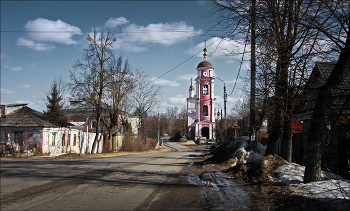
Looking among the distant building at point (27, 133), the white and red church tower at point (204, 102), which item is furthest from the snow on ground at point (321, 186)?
the white and red church tower at point (204, 102)

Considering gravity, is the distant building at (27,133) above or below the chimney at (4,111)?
below

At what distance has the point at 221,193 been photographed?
8.08 metres

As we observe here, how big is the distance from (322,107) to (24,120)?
25.6 meters

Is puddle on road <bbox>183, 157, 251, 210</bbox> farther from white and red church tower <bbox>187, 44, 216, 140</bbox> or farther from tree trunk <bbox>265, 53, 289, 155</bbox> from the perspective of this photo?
white and red church tower <bbox>187, 44, 216, 140</bbox>

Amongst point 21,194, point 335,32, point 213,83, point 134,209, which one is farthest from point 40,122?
point 213,83

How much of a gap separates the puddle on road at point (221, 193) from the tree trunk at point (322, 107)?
182 centimetres

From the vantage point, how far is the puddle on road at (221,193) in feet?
22.0

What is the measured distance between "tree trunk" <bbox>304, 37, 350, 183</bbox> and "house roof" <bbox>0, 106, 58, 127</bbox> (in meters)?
22.6

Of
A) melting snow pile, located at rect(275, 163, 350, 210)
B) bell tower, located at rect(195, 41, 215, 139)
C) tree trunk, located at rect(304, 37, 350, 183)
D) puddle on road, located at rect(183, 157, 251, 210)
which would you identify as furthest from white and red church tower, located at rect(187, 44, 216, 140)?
tree trunk, located at rect(304, 37, 350, 183)

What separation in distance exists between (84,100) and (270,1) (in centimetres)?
2175

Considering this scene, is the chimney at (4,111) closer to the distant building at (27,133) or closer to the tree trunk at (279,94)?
the distant building at (27,133)

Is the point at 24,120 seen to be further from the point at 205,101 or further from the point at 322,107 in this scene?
the point at 205,101

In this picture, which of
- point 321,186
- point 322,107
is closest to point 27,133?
point 321,186

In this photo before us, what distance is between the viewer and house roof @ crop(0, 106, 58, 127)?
2423cm
